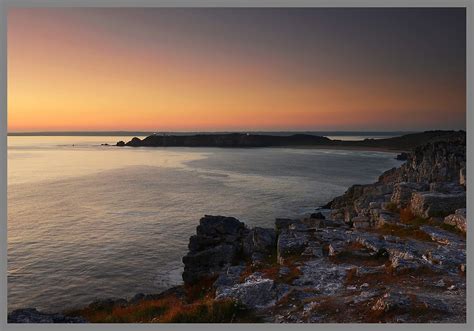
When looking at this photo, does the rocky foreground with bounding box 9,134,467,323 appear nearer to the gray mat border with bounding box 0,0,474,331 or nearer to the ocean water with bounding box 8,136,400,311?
the gray mat border with bounding box 0,0,474,331

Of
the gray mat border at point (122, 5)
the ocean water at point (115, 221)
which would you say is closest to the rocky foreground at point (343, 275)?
the gray mat border at point (122, 5)

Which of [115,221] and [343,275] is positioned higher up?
[343,275]

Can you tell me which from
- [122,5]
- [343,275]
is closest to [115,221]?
[343,275]

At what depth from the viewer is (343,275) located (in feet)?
45.0

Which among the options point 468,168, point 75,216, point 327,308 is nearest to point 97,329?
point 327,308

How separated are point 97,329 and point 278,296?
19.1ft

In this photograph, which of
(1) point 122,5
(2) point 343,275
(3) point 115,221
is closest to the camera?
(1) point 122,5

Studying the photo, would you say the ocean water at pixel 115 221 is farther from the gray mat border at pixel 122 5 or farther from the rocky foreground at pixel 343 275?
the gray mat border at pixel 122 5

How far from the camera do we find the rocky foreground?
1040 centimetres

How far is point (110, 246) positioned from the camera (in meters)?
36.9

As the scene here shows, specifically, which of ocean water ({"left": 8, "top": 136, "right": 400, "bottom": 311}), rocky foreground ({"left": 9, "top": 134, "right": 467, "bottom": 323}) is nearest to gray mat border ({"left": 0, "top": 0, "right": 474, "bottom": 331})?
rocky foreground ({"left": 9, "top": 134, "right": 467, "bottom": 323})

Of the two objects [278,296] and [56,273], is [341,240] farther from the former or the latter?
[56,273]

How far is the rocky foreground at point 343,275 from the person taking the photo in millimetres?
10398

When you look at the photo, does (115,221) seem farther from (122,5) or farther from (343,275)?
(122,5)
